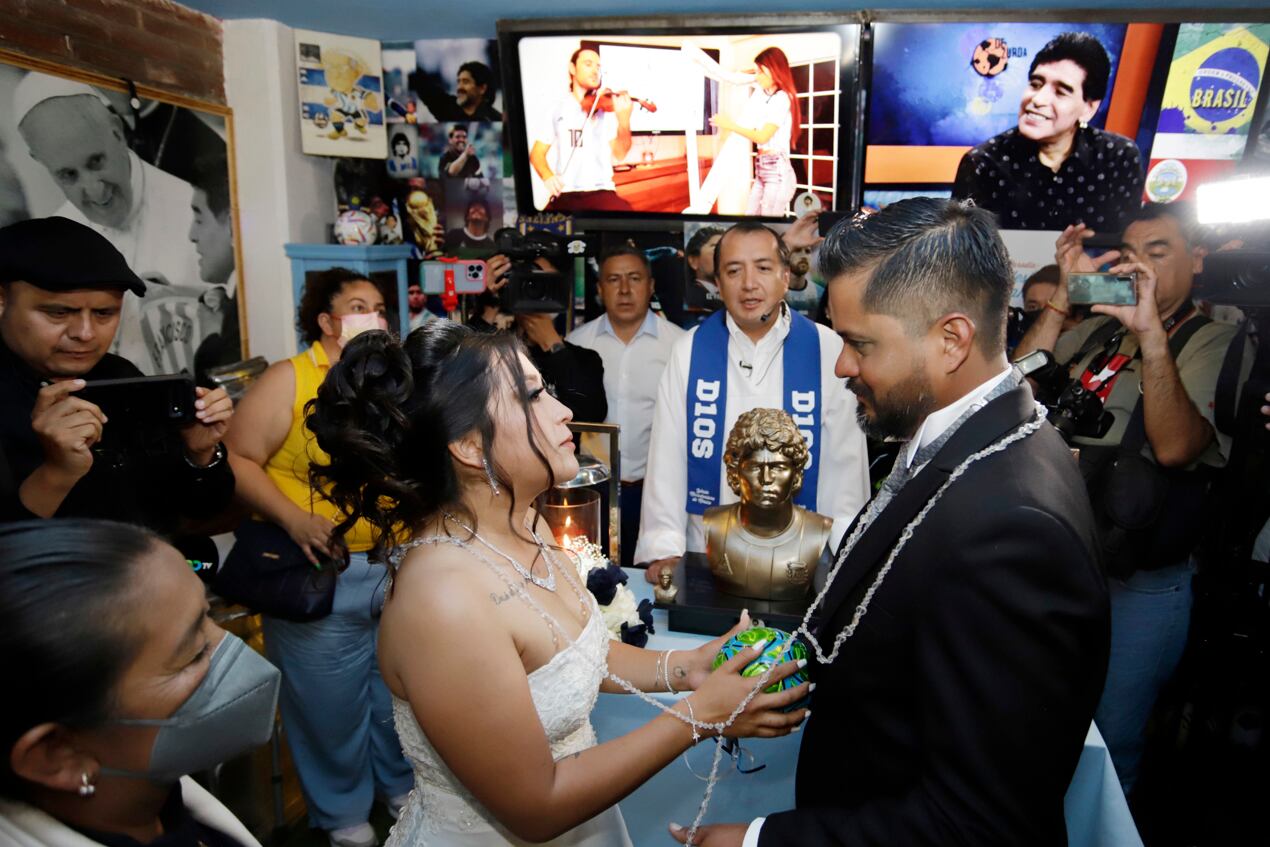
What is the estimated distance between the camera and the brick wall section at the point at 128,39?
3.13m

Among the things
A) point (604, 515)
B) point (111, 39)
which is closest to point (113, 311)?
point (604, 515)

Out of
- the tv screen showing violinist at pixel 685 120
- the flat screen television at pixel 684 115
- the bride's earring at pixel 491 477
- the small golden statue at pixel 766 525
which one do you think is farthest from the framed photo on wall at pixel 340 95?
the bride's earring at pixel 491 477

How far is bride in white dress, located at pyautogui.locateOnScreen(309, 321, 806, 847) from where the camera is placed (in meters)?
1.38

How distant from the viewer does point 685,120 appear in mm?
4441

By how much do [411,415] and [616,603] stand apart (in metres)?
1.05

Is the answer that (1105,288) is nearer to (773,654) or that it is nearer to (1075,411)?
(1075,411)

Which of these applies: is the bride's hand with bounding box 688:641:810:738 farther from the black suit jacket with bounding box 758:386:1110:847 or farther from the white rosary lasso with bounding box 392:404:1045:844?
the black suit jacket with bounding box 758:386:1110:847

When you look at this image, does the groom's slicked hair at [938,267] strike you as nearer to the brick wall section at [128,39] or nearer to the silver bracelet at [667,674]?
the silver bracelet at [667,674]

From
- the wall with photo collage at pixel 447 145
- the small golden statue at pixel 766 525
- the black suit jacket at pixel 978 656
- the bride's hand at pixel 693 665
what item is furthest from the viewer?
the wall with photo collage at pixel 447 145

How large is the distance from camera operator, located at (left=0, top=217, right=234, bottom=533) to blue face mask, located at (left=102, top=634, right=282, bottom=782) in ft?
3.76

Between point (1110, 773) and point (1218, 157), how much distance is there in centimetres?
362

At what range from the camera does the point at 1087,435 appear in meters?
3.12

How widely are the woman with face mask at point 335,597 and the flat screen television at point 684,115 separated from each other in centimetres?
193

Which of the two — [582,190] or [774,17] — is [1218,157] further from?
[582,190]
